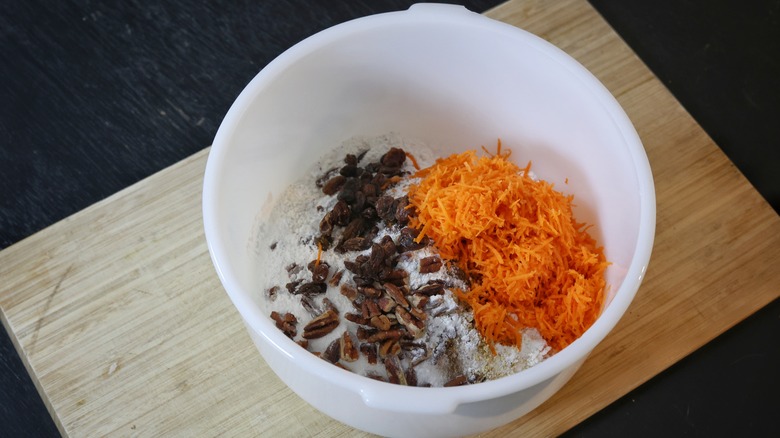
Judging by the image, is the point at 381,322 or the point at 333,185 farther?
the point at 333,185

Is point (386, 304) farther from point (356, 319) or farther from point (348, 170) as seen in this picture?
point (348, 170)

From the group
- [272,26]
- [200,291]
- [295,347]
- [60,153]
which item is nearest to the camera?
[295,347]

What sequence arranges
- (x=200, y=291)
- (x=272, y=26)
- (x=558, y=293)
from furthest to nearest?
(x=272, y=26)
(x=200, y=291)
(x=558, y=293)

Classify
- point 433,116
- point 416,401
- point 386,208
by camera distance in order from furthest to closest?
point 433,116 → point 386,208 → point 416,401

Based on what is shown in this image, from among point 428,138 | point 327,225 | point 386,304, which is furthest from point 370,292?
point 428,138

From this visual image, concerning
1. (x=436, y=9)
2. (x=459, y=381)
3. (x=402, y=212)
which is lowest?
(x=459, y=381)

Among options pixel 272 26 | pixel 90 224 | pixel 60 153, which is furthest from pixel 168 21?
pixel 90 224

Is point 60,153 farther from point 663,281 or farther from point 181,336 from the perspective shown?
point 663,281

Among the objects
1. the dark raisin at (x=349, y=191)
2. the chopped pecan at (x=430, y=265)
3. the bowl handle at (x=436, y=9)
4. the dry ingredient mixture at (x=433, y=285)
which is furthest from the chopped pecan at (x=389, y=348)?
the bowl handle at (x=436, y=9)
